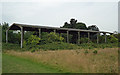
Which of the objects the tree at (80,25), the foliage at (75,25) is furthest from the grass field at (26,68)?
the foliage at (75,25)

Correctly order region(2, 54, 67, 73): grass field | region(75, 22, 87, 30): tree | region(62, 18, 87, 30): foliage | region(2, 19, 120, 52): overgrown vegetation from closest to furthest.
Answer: region(2, 54, 67, 73): grass field < region(2, 19, 120, 52): overgrown vegetation < region(75, 22, 87, 30): tree < region(62, 18, 87, 30): foliage

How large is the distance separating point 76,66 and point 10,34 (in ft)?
70.6

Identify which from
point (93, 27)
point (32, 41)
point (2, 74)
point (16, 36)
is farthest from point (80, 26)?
point (2, 74)

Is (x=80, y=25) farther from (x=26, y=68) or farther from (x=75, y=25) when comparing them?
(x=26, y=68)

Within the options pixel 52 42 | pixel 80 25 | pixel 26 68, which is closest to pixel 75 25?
pixel 80 25

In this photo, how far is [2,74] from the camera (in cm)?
534

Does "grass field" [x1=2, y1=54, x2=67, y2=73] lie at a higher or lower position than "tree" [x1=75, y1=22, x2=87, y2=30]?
lower

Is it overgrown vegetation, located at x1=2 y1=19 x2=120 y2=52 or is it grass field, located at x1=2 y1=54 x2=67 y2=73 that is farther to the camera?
overgrown vegetation, located at x1=2 y1=19 x2=120 y2=52

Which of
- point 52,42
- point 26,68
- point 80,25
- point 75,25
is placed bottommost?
point 26,68

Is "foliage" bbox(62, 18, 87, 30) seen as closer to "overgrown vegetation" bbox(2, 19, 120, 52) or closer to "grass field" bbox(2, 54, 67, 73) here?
"overgrown vegetation" bbox(2, 19, 120, 52)

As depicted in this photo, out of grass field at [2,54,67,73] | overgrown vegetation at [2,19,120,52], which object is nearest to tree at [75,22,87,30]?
overgrown vegetation at [2,19,120,52]

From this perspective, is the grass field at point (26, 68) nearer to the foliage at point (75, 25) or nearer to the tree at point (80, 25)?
the tree at point (80, 25)

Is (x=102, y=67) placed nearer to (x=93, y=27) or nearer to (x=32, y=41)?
(x=32, y=41)

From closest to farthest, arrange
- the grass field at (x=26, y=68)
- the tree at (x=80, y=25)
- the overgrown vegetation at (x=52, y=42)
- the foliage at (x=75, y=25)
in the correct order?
1. the grass field at (x=26, y=68)
2. the overgrown vegetation at (x=52, y=42)
3. the tree at (x=80, y=25)
4. the foliage at (x=75, y=25)
